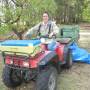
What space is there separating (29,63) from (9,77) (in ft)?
2.53

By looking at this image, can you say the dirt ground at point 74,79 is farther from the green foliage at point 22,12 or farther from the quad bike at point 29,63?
the green foliage at point 22,12

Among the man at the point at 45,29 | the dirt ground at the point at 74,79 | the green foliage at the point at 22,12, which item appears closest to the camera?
the dirt ground at the point at 74,79

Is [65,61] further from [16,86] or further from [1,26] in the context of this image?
[1,26]

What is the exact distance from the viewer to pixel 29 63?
4.30 m

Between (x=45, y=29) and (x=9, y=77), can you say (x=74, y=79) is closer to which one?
(x=45, y=29)

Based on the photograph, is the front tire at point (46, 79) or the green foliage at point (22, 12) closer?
the front tire at point (46, 79)

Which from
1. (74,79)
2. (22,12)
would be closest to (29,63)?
(74,79)

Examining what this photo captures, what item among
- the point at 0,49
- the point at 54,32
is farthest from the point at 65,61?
the point at 0,49

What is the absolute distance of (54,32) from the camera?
571cm

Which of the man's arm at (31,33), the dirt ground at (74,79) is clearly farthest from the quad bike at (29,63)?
the man's arm at (31,33)

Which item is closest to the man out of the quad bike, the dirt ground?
the quad bike

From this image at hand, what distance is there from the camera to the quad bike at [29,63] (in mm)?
4184

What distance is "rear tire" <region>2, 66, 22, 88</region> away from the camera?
4.86 metres

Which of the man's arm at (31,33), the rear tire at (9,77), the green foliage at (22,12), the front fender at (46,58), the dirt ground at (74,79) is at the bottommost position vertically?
the dirt ground at (74,79)
